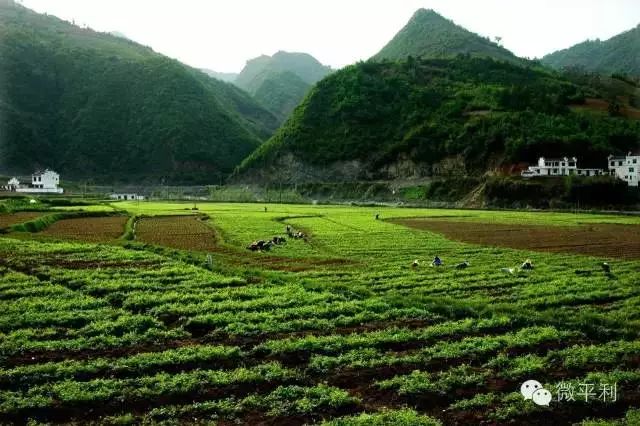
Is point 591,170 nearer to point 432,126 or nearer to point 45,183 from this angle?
point 432,126

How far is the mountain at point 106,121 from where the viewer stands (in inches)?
6457

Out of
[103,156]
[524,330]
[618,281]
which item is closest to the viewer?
[524,330]

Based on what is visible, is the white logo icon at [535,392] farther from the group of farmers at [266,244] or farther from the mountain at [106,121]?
the mountain at [106,121]

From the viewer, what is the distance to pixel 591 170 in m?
104

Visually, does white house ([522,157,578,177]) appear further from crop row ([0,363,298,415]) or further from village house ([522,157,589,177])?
crop row ([0,363,298,415])

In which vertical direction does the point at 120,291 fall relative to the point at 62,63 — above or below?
below

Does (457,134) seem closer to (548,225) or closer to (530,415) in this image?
(548,225)

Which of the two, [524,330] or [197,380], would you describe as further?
[524,330]

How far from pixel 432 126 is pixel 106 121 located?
11518cm

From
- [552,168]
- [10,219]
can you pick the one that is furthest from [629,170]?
[10,219]

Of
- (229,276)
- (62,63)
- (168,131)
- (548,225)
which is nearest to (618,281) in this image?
(229,276)

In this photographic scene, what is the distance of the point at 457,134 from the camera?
13250 cm

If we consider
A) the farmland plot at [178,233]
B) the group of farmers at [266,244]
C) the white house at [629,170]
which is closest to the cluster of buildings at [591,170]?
the white house at [629,170]

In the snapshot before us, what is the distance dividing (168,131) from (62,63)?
57.4 m
